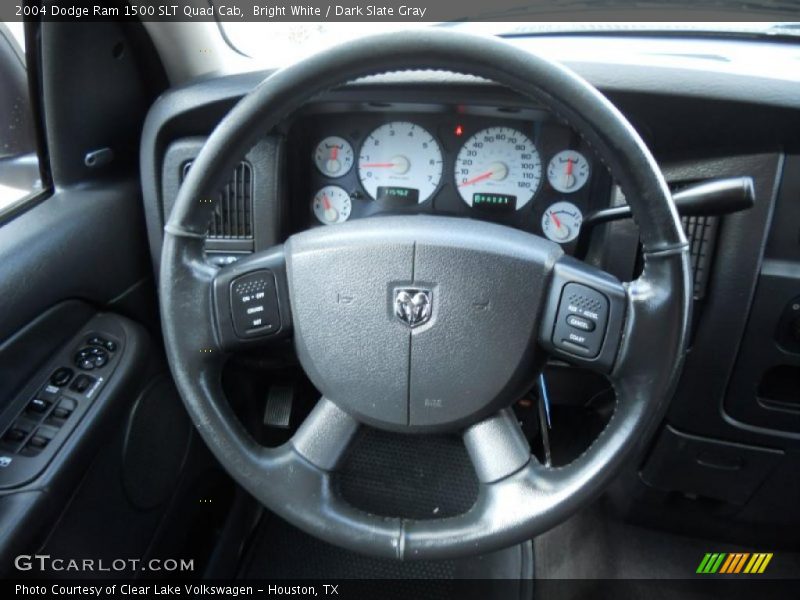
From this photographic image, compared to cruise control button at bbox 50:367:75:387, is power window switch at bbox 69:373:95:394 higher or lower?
lower

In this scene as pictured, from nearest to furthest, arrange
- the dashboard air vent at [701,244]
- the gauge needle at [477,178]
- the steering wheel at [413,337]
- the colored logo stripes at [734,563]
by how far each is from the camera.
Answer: the steering wheel at [413,337] → the dashboard air vent at [701,244] → the gauge needle at [477,178] → the colored logo stripes at [734,563]

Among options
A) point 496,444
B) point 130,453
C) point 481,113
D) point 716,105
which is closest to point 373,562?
point 130,453

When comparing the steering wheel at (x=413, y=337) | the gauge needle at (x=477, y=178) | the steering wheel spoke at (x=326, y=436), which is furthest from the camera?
the gauge needle at (x=477, y=178)

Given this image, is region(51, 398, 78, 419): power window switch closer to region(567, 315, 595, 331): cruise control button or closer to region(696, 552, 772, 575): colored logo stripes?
region(567, 315, 595, 331): cruise control button

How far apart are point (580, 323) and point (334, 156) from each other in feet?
2.15

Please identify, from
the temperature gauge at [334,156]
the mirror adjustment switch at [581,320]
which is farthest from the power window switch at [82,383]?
the mirror adjustment switch at [581,320]

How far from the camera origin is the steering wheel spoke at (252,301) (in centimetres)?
89

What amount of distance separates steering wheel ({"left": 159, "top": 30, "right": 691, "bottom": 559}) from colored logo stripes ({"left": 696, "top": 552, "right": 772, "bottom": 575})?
0.99 metres

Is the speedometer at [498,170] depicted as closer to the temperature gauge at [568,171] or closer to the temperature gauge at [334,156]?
the temperature gauge at [568,171]

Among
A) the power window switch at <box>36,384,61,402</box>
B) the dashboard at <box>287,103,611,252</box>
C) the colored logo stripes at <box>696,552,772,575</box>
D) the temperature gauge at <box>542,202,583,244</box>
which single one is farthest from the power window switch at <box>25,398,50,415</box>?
the colored logo stripes at <box>696,552,772,575</box>

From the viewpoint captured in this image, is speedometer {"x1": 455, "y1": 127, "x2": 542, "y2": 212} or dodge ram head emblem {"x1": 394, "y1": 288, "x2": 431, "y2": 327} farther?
speedometer {"x1": 455, "y1": 127, "x2": 542, "y2": 212}

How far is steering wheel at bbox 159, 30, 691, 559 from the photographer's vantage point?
0.80 metres

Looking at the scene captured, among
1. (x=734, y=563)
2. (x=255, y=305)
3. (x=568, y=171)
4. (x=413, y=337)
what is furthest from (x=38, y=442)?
(x=734, y=563)

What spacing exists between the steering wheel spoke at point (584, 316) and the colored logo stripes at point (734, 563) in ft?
3.46
